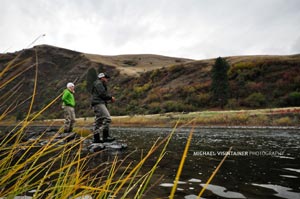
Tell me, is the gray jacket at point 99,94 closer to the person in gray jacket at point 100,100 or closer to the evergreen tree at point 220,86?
the person in gray jacket at point 100,100

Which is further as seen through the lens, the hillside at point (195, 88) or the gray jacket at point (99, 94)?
the hillside at point (195, 88)

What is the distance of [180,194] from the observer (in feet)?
12.3

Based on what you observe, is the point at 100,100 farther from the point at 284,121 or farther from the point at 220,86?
the point at 220,86

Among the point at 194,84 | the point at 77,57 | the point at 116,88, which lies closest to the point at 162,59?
the point at 77,57

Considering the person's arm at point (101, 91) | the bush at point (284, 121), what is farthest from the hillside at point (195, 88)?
the person's arm at point (101, 91)

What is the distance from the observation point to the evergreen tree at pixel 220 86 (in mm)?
41812

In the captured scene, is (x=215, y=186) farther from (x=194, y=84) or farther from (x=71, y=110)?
(x=194, y=84)

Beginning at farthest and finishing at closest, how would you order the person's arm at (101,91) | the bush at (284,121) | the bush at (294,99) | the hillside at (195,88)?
the hillside at (195,88), the bush at (294,99), the bush at (284,121), the person's arm at (101,91)

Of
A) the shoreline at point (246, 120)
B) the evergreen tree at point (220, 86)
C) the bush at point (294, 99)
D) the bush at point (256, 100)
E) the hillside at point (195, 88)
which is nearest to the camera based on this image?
the shoreline at point (246, 120)

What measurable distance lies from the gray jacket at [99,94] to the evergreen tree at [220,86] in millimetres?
33686

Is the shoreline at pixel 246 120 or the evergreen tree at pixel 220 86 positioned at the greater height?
the evergreen tree at pixel 220 86

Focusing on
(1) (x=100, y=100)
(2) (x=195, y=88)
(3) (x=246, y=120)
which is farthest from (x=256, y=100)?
(1) (x=100, y=100)

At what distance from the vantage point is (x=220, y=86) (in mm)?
42875

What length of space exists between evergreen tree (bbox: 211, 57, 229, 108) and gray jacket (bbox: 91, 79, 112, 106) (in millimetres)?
33686
